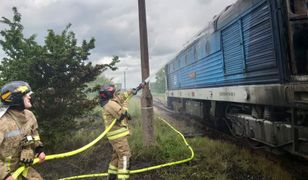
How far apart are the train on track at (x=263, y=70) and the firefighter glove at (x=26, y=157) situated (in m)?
3.89

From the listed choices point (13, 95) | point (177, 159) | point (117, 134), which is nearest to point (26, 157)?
point (13, 95)

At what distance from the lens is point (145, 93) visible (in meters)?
8.47

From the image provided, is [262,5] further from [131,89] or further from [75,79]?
[75,79]

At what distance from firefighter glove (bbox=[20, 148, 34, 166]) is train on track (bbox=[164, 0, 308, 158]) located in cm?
389

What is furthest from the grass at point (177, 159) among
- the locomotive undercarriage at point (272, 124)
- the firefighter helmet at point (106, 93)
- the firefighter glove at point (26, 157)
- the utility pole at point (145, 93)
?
the firefighter glove at point (26, 157)

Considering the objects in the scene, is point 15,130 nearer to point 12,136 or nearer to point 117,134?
point 12,136

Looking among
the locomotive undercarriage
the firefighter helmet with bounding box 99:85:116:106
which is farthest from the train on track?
the firefighter helmet with bounding box 99:85:116:106

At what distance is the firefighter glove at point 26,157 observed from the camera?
375 centimetres

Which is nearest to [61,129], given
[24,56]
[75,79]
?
[75,79]

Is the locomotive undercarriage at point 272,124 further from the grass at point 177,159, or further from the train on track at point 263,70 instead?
the grass at point 177,159

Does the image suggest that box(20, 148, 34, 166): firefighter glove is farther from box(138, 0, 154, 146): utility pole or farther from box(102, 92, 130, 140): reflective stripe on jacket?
box(138, 0, 154, 146): utility pole

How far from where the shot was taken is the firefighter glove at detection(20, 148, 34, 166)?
12.3 feet

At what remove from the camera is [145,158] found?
25.2ft

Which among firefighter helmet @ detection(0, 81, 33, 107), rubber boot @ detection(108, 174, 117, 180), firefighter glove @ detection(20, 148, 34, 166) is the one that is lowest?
rubber boot @ detection(108, 174, 117, 180)
